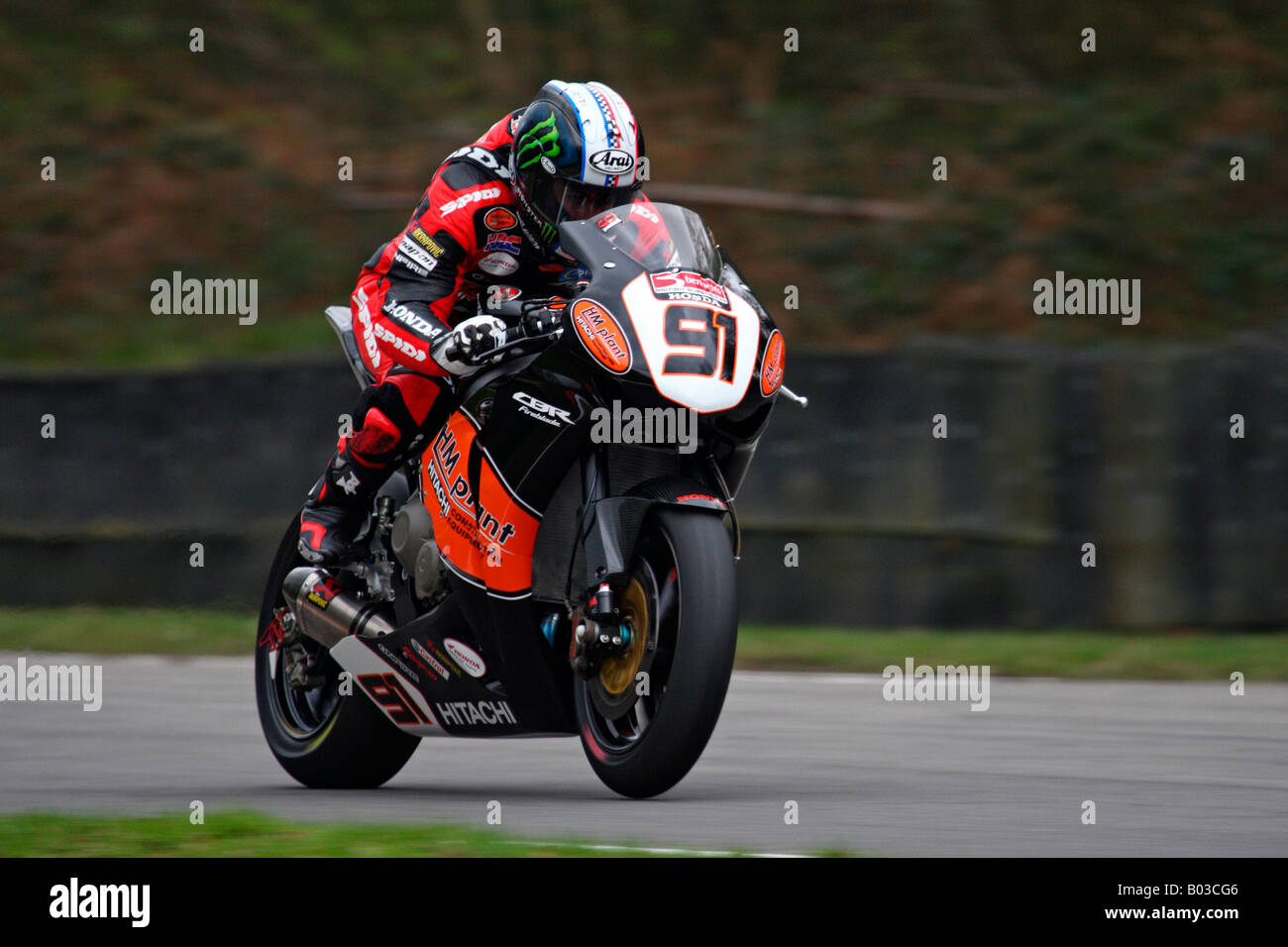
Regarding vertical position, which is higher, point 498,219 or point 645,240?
point 498,219

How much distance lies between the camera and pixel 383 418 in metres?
6.66

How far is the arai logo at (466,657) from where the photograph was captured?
6.30m

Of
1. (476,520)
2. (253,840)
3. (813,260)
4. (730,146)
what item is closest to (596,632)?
(476,520)

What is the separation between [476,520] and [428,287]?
0.73 metres

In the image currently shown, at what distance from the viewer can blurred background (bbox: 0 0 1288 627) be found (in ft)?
34.6

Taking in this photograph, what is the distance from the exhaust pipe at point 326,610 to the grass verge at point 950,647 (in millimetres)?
3608

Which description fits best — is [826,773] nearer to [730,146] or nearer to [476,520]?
[476,520]

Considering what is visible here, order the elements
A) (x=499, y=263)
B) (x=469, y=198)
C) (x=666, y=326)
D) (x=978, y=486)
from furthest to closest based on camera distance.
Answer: (x=978, y=486)
(x=499, y=263)
(x=469, y=198)
(x=666, y=326)

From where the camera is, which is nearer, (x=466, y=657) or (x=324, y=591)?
(x=466, y=657)

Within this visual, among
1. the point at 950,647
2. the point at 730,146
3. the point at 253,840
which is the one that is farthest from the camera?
the point at 730,146

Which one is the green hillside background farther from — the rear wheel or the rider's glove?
the rider's glove

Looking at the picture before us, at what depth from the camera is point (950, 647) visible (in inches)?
404

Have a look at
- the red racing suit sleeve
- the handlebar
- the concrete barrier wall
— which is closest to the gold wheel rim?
the handlebar

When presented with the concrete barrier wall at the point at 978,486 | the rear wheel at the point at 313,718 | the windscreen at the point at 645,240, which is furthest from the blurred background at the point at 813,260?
the windscreen at the point at 645,240
